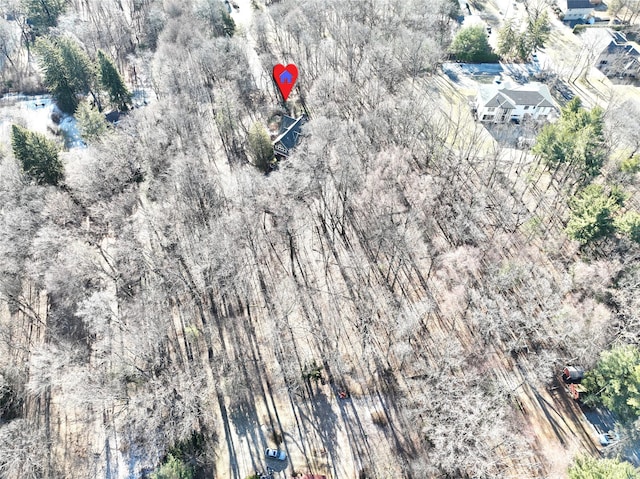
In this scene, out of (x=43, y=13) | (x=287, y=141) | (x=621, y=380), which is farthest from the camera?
(x=43, y=13)

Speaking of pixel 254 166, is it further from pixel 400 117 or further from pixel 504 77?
pixel 504 77

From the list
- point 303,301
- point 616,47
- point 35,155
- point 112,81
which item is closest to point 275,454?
point 303,301

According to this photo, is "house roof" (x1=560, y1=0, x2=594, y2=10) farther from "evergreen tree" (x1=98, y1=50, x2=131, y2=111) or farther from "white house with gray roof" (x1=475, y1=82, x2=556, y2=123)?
"evergreen tree" (x1=98, y1=50, x2=131, y2=111)

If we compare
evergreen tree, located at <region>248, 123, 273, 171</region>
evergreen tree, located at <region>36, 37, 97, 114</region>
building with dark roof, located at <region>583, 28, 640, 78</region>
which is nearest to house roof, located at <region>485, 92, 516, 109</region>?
building with dark roof, located at <region>583, 28, 640, 78</region>

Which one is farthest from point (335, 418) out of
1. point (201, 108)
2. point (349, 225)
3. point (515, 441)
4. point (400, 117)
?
point (201, 108)

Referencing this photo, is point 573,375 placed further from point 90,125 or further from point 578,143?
point 90,125

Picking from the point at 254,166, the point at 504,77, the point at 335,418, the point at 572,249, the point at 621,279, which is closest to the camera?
the point at 335,418
